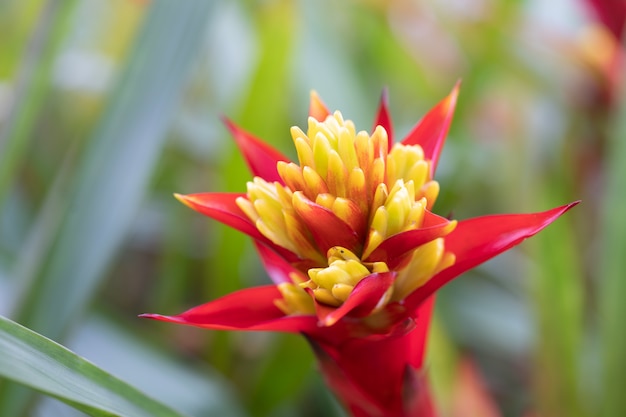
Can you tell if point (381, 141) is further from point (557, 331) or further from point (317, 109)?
point (557, 331)

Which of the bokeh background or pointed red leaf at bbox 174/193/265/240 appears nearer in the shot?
pointed red leaf at bbox 174/193/265/240

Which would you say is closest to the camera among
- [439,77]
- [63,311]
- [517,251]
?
[63,311]

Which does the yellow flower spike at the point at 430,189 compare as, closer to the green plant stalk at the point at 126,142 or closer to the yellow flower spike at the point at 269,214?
the yellow flower spike at the point at 269,214

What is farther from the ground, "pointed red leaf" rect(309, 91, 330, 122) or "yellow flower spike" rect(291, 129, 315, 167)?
"pointed red leaf" rect(309, 91, 330, 122)

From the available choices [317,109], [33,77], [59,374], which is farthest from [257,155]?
[33,77]

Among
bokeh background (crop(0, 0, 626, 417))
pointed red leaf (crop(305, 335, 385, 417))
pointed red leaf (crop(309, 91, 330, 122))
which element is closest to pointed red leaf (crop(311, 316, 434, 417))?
pointed red leaf (crop(305, 335, 385, 417))

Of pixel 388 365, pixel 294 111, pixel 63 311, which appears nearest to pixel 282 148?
pixel 294 111

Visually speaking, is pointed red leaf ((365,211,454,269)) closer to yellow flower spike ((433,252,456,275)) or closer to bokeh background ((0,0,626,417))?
yellow flower spike ((433,252,456,275))

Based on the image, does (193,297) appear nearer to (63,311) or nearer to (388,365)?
(63,311)
